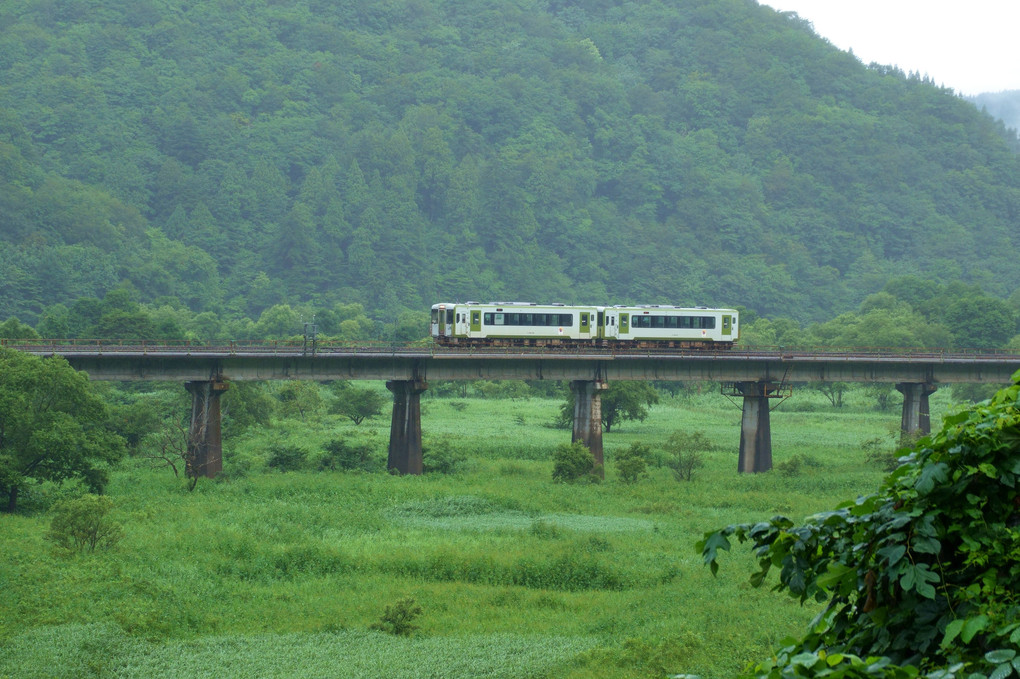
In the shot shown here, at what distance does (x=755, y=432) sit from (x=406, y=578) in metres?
37.7

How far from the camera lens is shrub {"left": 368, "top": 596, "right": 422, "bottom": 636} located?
32969mm

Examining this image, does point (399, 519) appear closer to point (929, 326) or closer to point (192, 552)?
point (192, 552)

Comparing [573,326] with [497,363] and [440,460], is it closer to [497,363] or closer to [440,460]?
[497,363]

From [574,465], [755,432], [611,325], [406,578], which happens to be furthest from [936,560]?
[611,325]

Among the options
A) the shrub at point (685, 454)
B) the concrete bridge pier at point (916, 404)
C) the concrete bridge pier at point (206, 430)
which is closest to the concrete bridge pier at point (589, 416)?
the shrub at point (685, 454)

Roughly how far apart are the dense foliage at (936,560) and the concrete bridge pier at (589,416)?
61.5 meters

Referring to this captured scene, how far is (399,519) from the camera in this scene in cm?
5250

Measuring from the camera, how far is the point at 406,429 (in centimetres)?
6669

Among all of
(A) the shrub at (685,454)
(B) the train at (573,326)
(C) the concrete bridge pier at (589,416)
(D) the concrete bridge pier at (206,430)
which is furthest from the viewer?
(B) the train at (573,326)

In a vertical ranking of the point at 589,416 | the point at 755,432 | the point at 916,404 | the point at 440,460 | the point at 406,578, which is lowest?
the point at 406,578

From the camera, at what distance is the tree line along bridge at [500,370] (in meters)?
62.8

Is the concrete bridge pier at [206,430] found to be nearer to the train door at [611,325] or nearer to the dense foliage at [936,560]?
the train door at [611,325]

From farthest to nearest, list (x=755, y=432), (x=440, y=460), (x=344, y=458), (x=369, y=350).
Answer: (x=755, y=432), (x=440, y=460), (x=344, y=458), (x=369, y=350)

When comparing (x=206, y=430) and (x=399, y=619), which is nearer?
(x=399, y=619)
